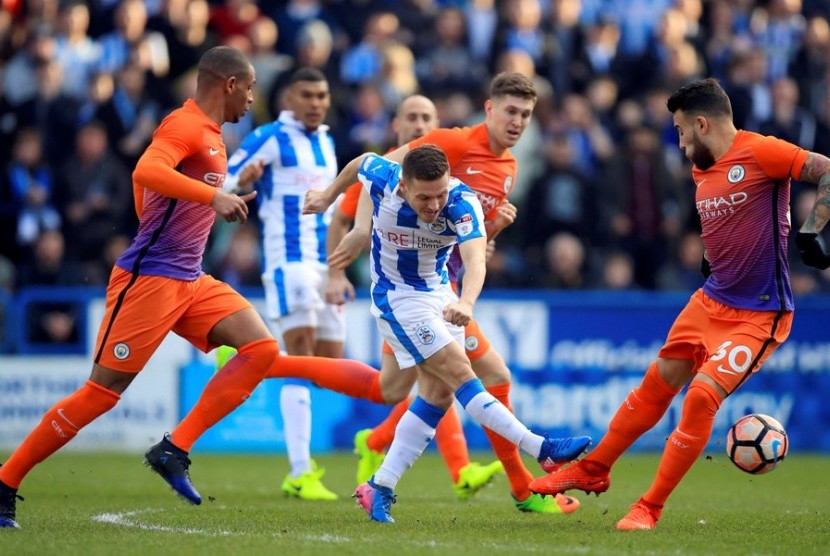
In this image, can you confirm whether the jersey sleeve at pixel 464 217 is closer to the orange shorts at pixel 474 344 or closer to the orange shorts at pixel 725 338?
the orange shorts at pixel 474 344

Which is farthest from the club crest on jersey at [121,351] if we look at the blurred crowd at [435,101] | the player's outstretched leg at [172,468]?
the blurred crowd at [435,101]

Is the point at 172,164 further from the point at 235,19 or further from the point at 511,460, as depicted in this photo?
the point at 235,19

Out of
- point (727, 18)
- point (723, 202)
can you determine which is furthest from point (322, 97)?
point (727, 18)

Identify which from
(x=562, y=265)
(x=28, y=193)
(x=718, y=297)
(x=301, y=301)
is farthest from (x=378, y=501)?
(x=28, y=193)

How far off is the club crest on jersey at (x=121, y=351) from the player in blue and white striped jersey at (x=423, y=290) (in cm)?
148

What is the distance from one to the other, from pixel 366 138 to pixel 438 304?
25.1 ft

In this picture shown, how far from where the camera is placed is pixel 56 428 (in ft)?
25.7

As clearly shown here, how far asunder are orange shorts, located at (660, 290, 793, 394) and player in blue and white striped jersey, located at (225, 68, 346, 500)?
3.30 meters

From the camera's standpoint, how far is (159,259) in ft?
26.6

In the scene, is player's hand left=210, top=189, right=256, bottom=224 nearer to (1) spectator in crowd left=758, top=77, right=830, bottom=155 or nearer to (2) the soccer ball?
(2) the soccer ball

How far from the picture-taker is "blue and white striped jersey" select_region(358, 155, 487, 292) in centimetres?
790

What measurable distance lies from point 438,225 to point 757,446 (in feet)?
Answer: 7.44

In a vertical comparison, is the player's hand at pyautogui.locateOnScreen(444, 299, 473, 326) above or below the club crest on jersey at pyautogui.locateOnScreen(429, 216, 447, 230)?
below

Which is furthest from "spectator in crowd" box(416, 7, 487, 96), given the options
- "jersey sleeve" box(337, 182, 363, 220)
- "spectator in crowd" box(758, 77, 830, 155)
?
"jersey sleeve" box(337, 182, 363, 220)
